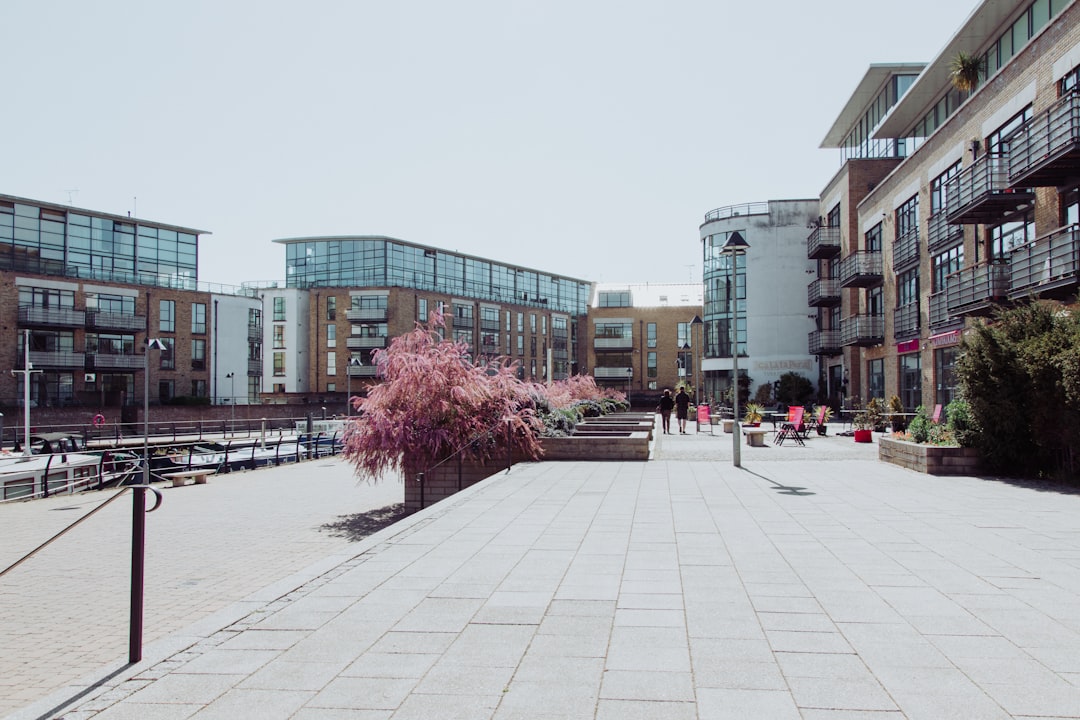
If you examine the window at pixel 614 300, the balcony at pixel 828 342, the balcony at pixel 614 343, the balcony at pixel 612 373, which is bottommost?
the balcony at pixel 612 373

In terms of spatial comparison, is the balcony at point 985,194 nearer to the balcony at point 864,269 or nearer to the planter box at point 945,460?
the planter box at point 945,460

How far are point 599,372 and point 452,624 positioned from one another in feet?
265

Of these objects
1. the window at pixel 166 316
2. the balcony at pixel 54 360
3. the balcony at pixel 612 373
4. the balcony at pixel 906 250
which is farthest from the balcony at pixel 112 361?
the balcony at pixel 612 373

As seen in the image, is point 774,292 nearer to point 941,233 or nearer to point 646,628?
point 941,233

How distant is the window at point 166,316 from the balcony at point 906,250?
146ft

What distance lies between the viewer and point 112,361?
48.2 m

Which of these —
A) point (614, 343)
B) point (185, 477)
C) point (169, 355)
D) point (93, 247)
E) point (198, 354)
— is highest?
point (93, 247)

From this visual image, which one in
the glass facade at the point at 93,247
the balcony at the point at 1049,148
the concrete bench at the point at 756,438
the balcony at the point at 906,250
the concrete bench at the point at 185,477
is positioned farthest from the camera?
the glass facade at the point at 93,247

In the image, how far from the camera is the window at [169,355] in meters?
51.6

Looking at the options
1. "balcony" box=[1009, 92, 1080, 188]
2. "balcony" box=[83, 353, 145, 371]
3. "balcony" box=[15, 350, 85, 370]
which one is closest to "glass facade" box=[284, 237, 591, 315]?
"balcony" box=[83, 353, 145, 371]

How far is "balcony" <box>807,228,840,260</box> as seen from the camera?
40.6 m

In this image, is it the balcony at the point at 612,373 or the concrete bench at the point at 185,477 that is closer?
the concrete bench at the point at 185,477

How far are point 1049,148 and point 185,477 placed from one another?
22.4 m

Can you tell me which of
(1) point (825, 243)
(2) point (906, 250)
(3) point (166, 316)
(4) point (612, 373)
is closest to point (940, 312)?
(2) point (906, 250)
